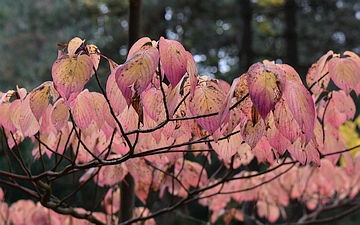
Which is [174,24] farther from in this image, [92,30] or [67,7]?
[67,7]

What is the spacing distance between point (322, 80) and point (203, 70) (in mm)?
5038

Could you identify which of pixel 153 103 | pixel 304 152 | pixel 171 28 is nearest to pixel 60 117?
pixel 153 103

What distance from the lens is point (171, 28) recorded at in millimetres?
5258

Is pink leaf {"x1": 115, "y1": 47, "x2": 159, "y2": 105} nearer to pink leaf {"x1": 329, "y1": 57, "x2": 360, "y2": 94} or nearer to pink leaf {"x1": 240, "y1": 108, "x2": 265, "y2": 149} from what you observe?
pink leaf {"x1": 240, "y1": 108, "x2": 265, "y2": 149}

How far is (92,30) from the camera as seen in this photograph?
5316 mm

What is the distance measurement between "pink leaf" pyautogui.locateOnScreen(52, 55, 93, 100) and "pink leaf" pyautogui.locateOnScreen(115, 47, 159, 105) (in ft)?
0.20

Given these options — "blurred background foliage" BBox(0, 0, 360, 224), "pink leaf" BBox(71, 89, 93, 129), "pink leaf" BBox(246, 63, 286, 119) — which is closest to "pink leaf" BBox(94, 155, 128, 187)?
"pink leaf" BBox(71, 89, 93, 129)

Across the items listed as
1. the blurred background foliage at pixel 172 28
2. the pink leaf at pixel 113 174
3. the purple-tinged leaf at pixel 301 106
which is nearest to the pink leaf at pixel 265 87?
the purple-tinged leaf at pixel 301 106

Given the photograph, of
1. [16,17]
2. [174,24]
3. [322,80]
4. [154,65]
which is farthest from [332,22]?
[154,65]

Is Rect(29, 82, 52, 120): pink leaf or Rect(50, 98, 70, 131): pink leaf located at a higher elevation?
Rect(29, 82, 52, 120): pink leaf

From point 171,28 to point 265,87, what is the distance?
16.2 ft

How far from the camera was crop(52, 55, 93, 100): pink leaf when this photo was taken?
1.56 feet

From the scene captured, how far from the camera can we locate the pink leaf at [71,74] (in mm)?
476

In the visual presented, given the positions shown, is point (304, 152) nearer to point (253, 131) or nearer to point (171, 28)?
point (253, 131)
